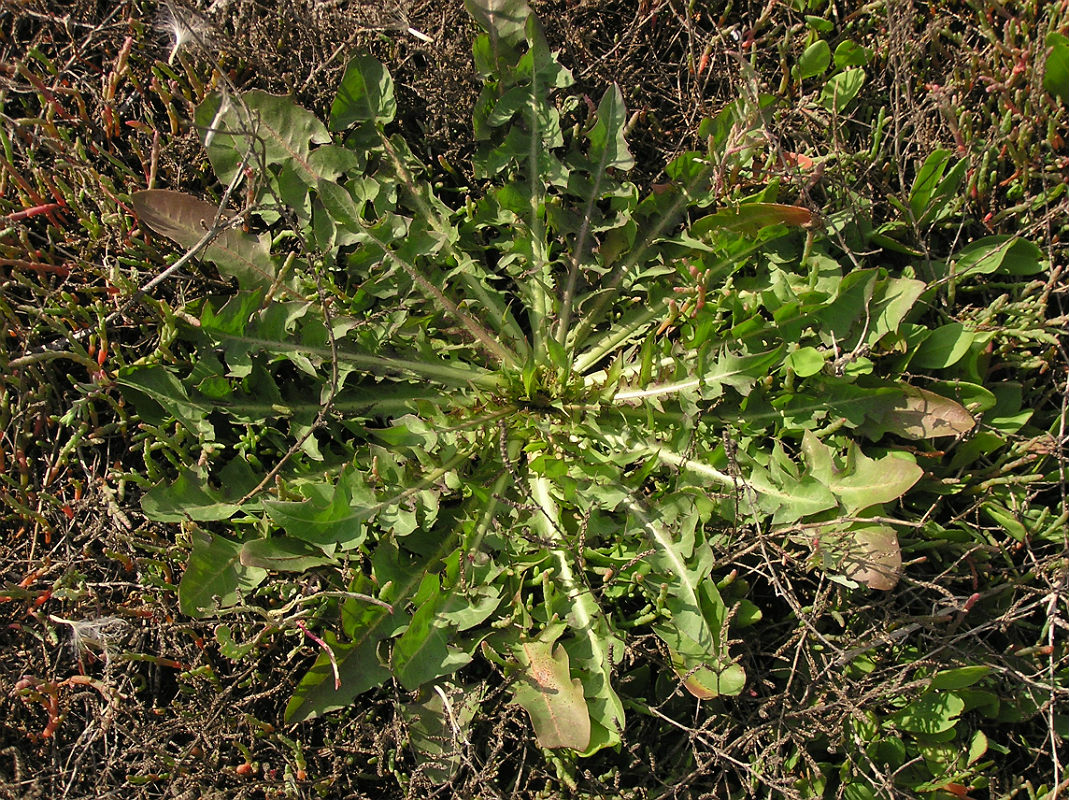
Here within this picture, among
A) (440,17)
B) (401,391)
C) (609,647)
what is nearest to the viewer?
(609,647)

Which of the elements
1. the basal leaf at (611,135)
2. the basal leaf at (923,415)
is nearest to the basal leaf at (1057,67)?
the basal leaf at (923,415)

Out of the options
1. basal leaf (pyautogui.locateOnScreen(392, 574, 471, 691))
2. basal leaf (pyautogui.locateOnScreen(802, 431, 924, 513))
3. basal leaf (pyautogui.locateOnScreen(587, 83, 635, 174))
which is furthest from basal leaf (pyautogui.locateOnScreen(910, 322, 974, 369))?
basal leaf (pyautogui.locateOnScreen(392, 574, 471, 691))

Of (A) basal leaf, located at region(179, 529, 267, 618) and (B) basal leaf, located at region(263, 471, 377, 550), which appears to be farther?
(A) basal leaf, located at region(179, 529, 267, 618)

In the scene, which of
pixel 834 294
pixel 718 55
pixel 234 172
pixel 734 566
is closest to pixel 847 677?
pixel 734 566

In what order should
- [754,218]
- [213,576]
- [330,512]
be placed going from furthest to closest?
[754,218] → [213,576] → [330,512]

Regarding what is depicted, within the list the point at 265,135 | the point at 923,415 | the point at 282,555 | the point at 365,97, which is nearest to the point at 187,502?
the point at 282,555

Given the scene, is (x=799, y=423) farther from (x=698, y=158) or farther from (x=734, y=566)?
(x=698, y=158)

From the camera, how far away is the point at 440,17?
2768 millimetres

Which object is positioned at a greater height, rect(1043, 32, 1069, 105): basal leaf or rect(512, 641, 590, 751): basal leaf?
rect(1043, 32, 1069, 105): basal leaf

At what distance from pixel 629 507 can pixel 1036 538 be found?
1269 mm

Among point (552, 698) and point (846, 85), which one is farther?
point (846, 85)

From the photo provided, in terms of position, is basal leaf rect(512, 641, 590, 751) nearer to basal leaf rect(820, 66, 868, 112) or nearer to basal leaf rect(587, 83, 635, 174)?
basal leaf rect(587, 83, 635, 174)

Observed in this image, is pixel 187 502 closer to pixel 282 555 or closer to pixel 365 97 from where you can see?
pixel 282 555

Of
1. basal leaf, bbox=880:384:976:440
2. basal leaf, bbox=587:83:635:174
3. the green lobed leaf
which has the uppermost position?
the green lobed leaf
